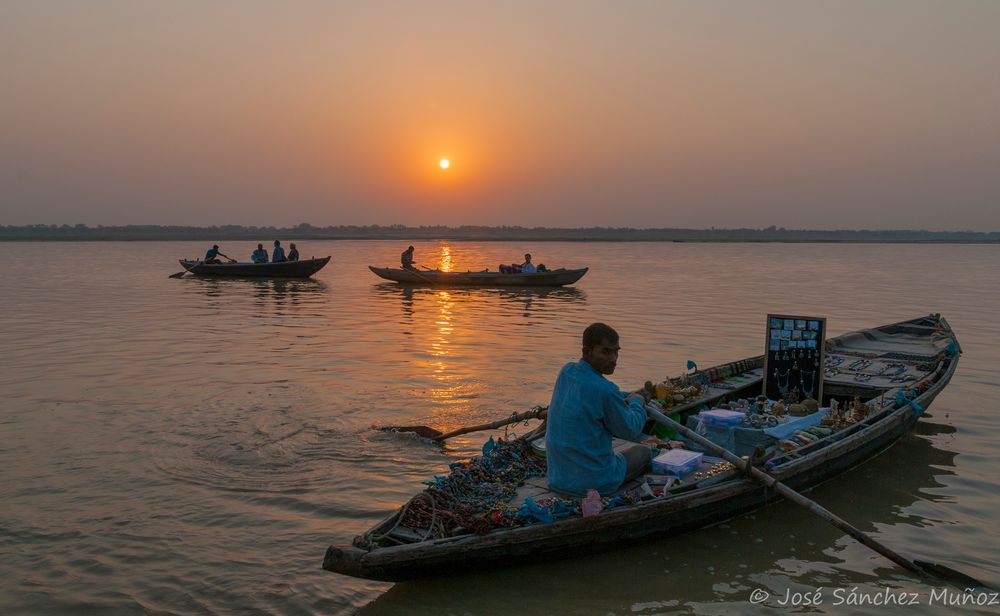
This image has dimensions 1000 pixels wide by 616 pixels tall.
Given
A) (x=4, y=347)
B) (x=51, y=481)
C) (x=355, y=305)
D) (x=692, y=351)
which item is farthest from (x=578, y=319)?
(x=51, y=481)

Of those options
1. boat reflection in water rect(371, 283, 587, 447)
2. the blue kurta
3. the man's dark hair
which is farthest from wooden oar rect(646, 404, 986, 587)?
boat reflection in water rect(371, 283, 587, 447)

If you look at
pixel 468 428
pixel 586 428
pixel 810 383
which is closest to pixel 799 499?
pixel 586 428

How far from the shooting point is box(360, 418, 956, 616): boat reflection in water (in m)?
5.12

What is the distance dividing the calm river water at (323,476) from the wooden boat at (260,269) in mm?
13768

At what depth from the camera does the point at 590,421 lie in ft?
17.2

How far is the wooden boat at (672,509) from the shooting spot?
16.0ft

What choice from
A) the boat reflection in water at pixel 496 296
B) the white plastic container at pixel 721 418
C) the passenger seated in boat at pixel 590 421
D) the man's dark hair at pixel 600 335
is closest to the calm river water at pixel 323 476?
the passenger seated in boat at pixel 590 421

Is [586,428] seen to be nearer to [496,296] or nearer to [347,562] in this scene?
[347,562]

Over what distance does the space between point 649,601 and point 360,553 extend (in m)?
2.06

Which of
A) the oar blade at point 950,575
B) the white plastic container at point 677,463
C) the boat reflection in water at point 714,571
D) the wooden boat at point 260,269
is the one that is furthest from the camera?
the wooden boat at point 260,269

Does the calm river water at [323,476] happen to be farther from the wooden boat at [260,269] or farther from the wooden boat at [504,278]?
the wooden boat at [260,269]

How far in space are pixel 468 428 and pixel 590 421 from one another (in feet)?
10.9

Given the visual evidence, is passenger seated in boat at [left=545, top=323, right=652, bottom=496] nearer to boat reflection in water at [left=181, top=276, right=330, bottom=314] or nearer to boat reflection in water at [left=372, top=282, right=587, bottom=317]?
boat reflection in water at [left=372, top=282, right=587, bottom=317]

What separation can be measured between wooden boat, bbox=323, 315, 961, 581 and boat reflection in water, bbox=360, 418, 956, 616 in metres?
0.14
